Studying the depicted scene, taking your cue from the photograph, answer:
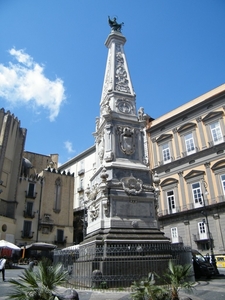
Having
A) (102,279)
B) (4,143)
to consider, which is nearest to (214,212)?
(102,279)

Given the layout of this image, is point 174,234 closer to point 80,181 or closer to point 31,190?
point 31,190

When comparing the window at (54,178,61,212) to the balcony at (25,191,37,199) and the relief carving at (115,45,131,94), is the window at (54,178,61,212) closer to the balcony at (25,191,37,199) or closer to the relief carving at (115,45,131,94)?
the balcony at (25,191,37,199)

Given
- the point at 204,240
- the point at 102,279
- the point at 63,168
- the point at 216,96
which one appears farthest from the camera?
the point at 63,168

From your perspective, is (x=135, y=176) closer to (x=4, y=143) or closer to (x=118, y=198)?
(x=118, y=198)

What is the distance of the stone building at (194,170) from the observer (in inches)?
961

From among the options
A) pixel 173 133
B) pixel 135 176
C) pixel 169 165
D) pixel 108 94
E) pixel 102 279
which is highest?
pixel 173 133

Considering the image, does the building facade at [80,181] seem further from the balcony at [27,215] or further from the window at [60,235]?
the balcony at [27,215]

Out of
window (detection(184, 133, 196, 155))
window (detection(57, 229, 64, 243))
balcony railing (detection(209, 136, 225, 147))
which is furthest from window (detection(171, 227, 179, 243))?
window (detection(57, 229, 64, 243))

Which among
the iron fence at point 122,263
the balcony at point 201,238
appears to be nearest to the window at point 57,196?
the balcony at point 201,238

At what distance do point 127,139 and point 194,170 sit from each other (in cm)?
1726

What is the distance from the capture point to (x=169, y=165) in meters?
29.7

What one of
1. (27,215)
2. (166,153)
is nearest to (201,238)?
(166,153)

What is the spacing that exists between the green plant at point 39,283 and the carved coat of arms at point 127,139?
7485 mm

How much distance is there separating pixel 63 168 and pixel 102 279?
145 ft
